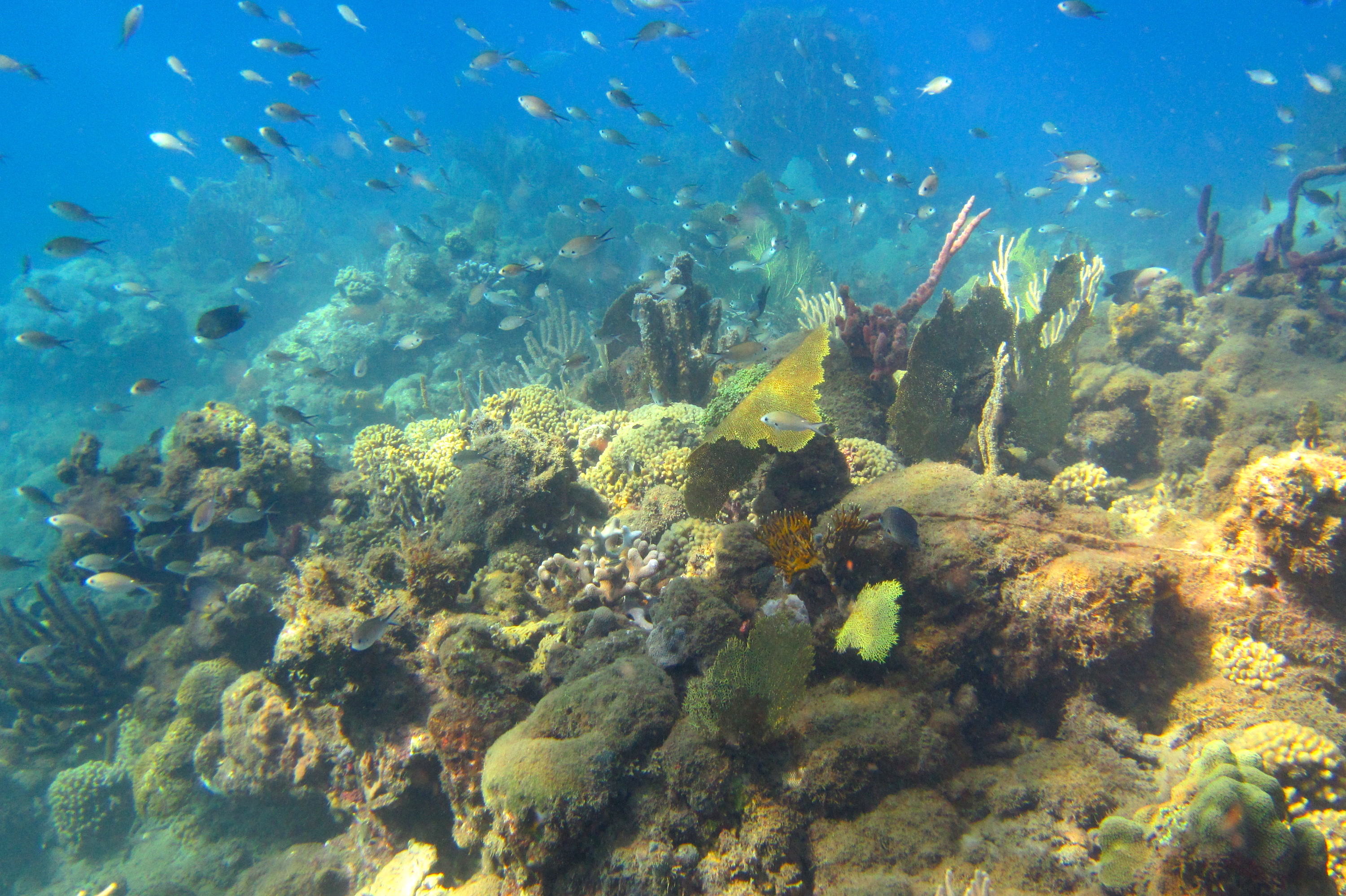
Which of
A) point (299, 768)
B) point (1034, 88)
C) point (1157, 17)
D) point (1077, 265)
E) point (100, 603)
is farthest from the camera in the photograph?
point (1034, 88)

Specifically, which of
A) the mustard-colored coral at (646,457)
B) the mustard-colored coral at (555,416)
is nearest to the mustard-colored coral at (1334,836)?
the mustard-colored coral at (646,457)

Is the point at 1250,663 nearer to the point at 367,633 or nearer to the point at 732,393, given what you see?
the point at 732,393

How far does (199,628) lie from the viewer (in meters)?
6.49

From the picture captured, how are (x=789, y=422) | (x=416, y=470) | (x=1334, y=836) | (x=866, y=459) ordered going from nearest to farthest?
(x=1334, y=836), (x=789, y=422), (x=866, y=459), (x=416, y=470)

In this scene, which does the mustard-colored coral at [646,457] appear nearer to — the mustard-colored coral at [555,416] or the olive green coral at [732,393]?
the mustard-colored coral at [555,416]

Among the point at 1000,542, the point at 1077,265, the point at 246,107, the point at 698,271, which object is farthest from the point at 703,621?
the point at 246,107

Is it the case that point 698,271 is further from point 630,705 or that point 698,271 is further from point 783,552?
point 630,705

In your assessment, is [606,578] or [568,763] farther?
[606,578]

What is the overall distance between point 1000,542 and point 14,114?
140m

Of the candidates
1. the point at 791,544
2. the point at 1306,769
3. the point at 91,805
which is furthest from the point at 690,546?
the point at 91,805

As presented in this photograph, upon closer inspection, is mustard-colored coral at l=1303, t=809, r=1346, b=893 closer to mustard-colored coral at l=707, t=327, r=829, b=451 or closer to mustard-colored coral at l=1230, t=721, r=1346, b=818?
mustard-colored coral at l=1230, t=721, r=1346, b=818

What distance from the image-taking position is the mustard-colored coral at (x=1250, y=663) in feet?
9.62

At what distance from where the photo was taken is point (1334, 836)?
2.22 m

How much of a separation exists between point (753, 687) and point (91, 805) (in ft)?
32.5
